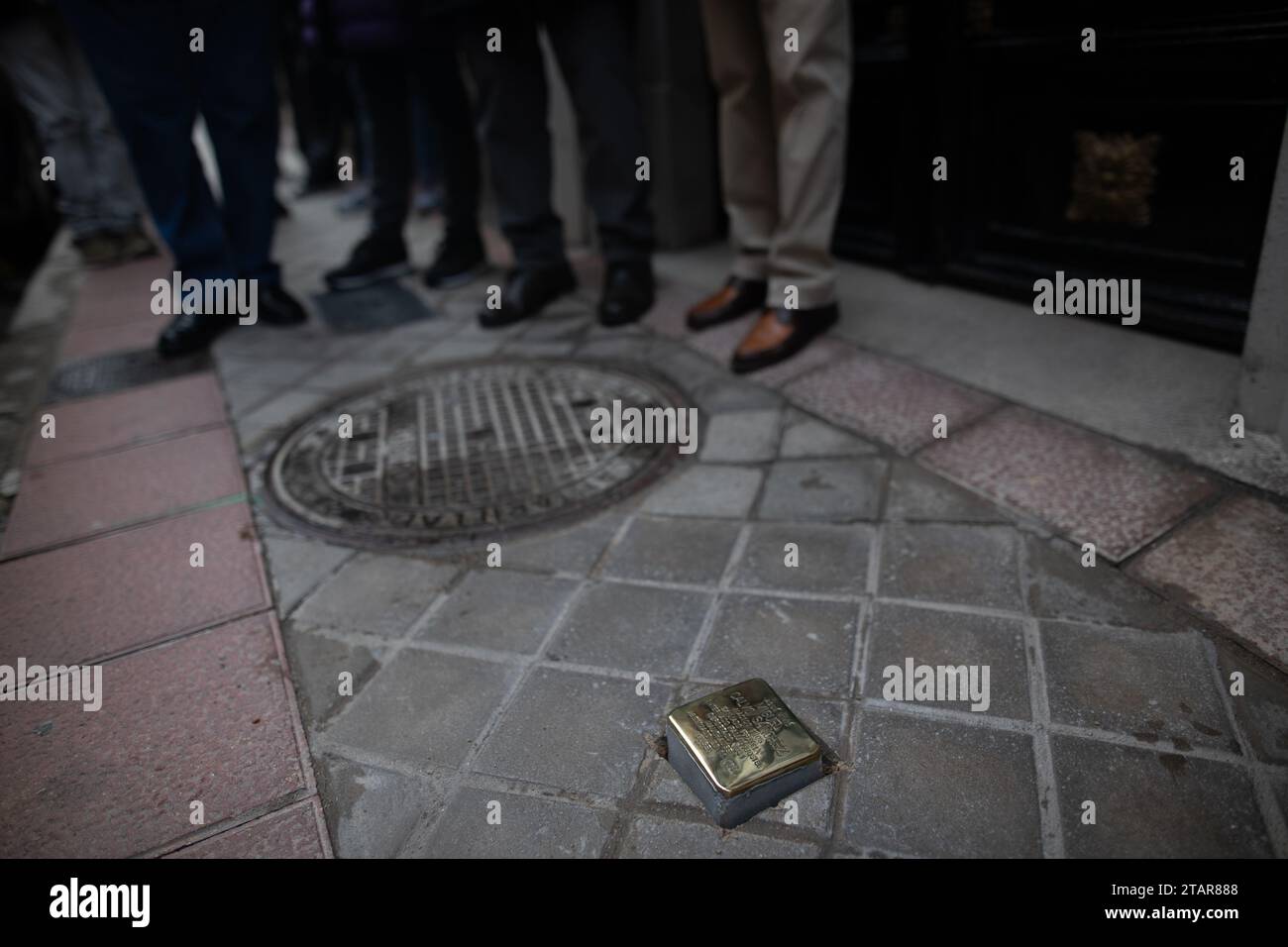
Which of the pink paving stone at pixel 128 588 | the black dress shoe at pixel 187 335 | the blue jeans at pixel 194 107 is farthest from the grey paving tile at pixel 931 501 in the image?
the blue jeans at pixel 194 107

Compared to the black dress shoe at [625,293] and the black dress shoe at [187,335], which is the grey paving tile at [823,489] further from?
the black dress shoe at [187,335]

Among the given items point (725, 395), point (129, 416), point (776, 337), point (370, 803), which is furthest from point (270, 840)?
point (129, 416)

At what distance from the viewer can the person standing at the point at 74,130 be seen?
16.4ft

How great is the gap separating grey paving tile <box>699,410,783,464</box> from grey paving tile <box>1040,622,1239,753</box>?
36.4 inches

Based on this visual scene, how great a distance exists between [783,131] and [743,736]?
2074 millimetres

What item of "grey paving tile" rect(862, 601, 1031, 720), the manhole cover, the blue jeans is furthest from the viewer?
the blue jeans

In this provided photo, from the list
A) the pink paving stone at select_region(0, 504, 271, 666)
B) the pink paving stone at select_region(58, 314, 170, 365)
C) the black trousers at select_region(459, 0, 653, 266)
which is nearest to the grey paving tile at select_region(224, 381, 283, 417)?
the pink paving stone at select_region(0, 504, 271, 666)

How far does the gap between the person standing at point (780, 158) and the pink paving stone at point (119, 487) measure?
1655 millimetres

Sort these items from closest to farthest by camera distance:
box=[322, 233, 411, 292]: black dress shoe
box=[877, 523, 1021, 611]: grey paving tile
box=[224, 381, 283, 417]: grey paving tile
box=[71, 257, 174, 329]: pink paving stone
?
box=[877, 523, 1021, 611]: grey paving tile < box=[224, 381, 283, 417]: grey paving tile < box=[71, 257, 174, 329]: pink paving stone < box=[322, 233, 411, 292]: black dress shoe

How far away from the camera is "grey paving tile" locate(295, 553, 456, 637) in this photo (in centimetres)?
182

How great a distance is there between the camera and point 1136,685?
145cm

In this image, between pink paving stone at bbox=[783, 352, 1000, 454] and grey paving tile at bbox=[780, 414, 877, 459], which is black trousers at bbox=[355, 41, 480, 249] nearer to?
pink paving stone at bbox=[783, 352, 1000, 454]

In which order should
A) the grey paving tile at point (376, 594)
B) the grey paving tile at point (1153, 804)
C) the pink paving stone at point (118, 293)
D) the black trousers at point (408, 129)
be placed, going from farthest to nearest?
the pink paving stone at point (118, 293) → the black trousers at point (408, 129) → the grey paving tile at point (376, 594) → the grey paving tile at point (1153, 804)

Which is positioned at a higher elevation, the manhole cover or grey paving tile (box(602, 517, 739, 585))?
the manhole cover
